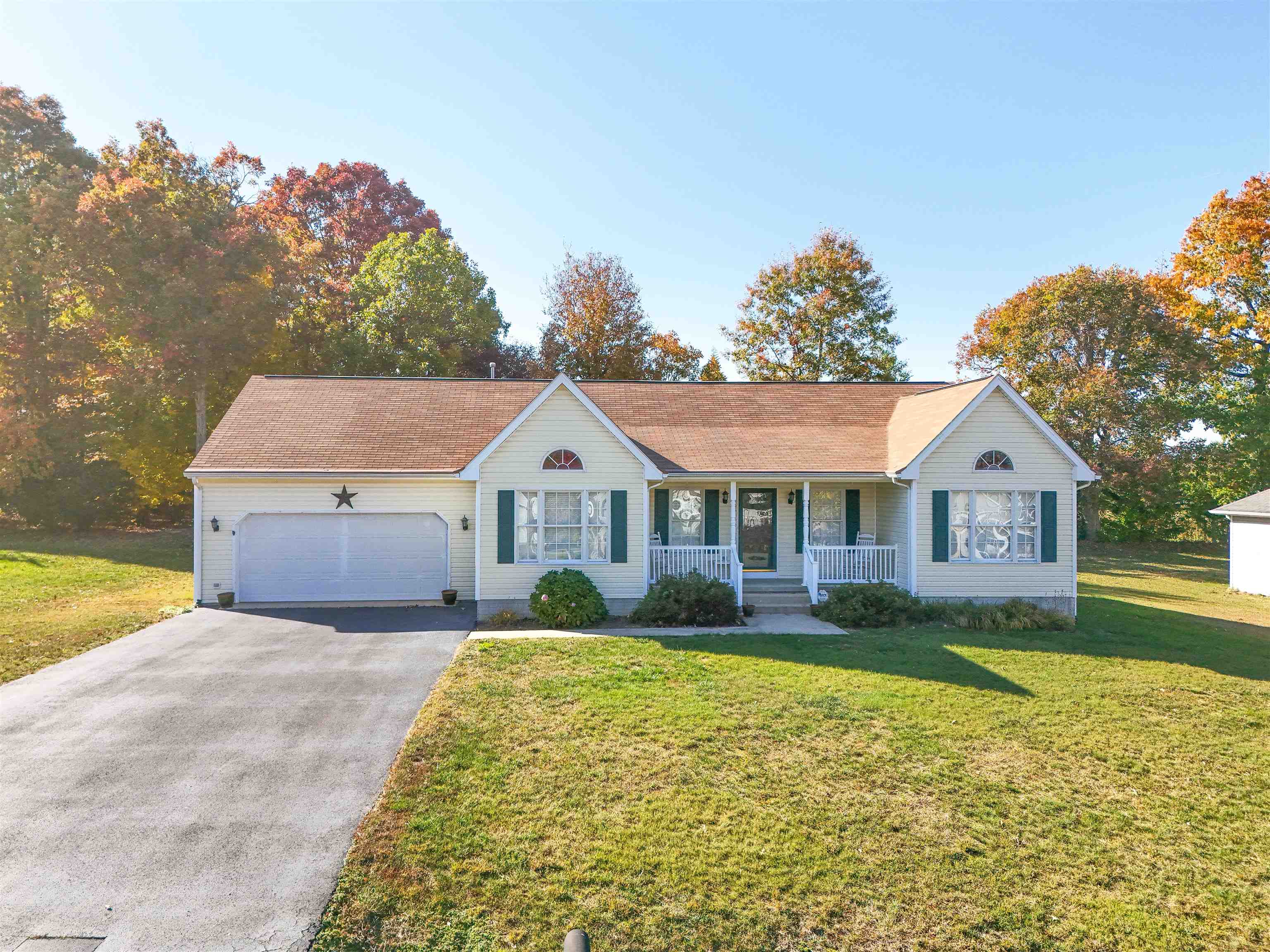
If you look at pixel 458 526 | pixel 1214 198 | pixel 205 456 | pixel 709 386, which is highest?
pixel 1214 198

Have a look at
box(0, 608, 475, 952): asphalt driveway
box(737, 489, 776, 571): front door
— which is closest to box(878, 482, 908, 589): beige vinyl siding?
box(737, 489, 776, 571): front door

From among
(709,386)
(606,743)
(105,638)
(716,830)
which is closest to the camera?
(716,830)

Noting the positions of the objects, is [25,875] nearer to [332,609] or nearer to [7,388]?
[332,609]

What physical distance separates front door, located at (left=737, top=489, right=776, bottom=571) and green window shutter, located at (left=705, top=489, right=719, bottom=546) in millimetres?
532

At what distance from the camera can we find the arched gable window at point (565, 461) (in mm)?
Answer: 13930

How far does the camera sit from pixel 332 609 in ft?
48.6

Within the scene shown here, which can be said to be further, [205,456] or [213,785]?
[205,456]

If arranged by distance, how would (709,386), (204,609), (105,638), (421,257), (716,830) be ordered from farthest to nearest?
(421,257)
(709,386)
(204,609)
(105,638)
(716,830)

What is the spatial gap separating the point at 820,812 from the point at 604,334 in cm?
2995

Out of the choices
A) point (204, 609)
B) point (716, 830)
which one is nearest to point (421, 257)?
point (204, 609)

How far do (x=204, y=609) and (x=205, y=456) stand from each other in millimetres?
3348

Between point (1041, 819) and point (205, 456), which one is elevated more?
point (205, 456)

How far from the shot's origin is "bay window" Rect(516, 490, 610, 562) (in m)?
14.0

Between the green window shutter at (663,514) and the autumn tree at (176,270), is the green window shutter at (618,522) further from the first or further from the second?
the autumn tree at (176,270)
